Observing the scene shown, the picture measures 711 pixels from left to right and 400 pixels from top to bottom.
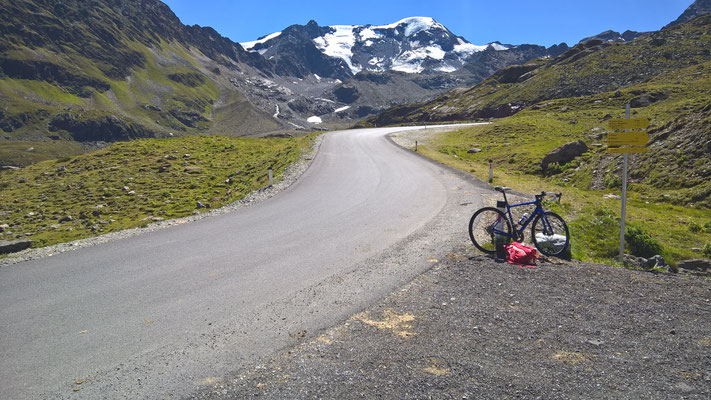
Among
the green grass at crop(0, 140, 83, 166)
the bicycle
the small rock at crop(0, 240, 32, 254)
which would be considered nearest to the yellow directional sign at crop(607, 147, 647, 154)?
the bicycle

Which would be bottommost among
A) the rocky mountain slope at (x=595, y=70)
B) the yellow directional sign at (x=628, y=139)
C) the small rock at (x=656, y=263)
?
the small rock at (x=656, y=263)

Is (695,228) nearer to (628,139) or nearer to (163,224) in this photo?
(628,139)

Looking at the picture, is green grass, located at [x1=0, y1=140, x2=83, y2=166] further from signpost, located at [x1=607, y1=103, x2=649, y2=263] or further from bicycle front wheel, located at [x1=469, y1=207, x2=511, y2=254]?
signpost, located at [x1=607, y1=103, x2=649, y2=263]

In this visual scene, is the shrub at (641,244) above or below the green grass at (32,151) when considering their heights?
below

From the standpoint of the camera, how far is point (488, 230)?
1052 centimetres

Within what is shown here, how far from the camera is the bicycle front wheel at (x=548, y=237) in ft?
32.4

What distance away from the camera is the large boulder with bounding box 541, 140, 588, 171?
27062 millimetres

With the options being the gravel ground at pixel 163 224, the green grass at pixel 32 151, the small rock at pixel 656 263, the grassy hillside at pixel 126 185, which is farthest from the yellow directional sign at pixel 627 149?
the green grass at pixel 32 151

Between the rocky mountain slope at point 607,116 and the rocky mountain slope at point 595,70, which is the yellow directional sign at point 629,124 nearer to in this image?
the rocky mountain slope at point 607,116

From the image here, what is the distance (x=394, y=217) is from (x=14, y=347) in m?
11.0

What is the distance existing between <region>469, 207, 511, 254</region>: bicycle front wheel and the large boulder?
62.7 ft

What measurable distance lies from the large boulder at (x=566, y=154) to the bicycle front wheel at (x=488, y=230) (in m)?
19.1

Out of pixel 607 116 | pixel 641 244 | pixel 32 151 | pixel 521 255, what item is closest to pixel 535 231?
pixel 521 255

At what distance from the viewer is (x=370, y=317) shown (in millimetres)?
6738
